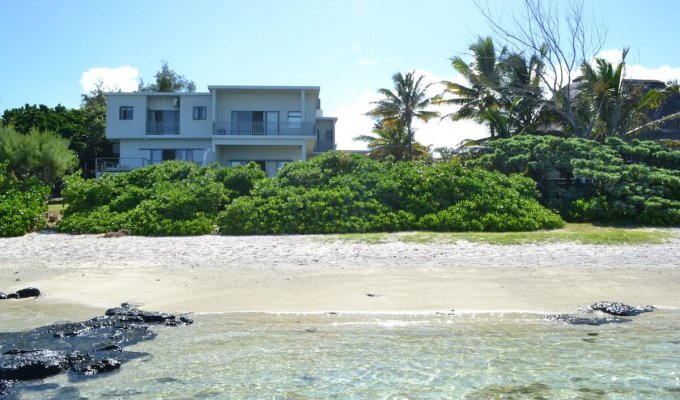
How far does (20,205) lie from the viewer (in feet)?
60.0

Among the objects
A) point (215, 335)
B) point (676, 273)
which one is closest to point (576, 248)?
point (676, 273)

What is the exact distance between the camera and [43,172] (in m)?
28.9

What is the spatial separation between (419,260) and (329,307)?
3.57 metres

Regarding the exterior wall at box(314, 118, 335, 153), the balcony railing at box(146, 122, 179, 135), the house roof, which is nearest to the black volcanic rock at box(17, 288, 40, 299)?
the house roof

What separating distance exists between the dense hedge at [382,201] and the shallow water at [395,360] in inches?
306

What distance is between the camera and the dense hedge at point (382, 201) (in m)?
17.2

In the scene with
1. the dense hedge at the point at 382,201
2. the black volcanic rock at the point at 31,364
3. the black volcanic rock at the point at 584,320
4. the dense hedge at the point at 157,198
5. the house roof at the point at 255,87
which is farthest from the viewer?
the house roof at the point at 255,87

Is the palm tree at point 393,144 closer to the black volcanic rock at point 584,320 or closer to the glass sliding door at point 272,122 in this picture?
the glass sliding door at point 272,122

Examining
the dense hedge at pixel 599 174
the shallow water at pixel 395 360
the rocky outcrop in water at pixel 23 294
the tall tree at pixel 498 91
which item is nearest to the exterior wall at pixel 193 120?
the tall tree at pixel 498 91

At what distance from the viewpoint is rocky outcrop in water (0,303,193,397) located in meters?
7.04

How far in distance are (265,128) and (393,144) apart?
8975 mm

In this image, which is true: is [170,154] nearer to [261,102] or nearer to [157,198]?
[261,102]

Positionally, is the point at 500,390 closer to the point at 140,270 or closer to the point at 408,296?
the point at 408,296

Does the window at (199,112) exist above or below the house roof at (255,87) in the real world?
below
